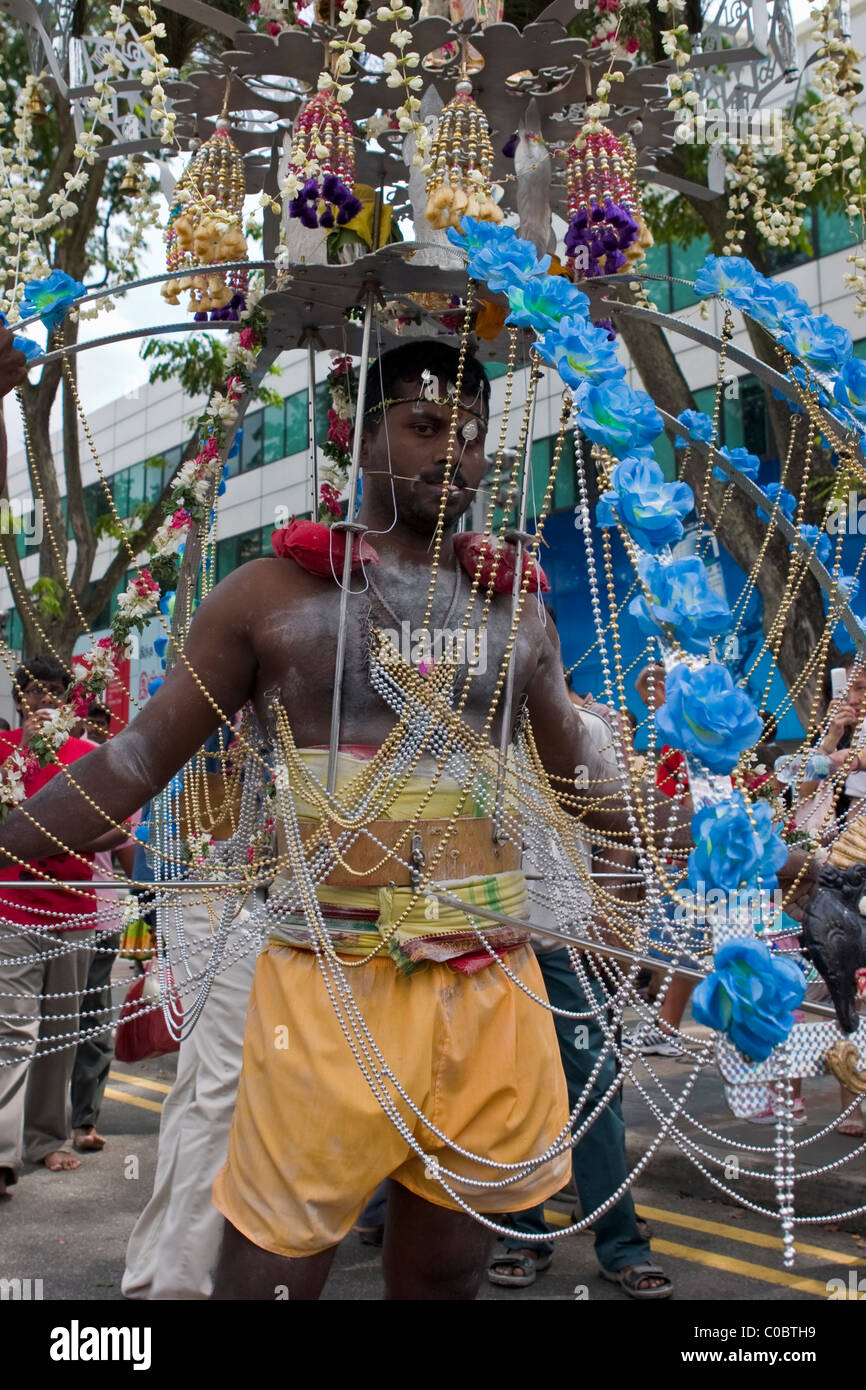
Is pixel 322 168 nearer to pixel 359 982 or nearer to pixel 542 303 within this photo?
pixel 542 303

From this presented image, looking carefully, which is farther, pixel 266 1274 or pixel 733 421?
pixel 733 421

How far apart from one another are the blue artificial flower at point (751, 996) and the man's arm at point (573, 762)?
895 mm

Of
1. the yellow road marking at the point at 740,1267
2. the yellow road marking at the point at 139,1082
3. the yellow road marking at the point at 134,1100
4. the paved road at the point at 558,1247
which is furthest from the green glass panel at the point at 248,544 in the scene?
the yellow road marking at the point at 740,1267

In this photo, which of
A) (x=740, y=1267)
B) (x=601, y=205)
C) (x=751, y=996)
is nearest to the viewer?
(x=751, y=996)

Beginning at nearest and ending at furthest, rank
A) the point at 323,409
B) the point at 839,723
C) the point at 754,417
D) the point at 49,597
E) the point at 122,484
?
the point at 839,723
the point at 49,597
the point at 323,409
the point at 754,417
the point at 122,484

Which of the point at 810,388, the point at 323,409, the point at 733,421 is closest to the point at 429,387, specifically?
the point at 810,388

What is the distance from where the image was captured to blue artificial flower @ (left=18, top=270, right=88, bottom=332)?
2.93 m

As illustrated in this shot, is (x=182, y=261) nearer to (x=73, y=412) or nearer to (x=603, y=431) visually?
(x=603, y=431)

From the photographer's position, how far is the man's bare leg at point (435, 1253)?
2344 mm

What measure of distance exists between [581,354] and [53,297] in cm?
133

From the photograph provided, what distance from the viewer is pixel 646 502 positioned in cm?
212

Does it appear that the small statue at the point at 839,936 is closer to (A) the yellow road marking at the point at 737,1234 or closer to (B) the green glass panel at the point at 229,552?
(A) the yellow road marking at the point at 737,1234

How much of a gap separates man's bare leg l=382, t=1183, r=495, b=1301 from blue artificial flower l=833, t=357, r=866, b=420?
5.96 feet
